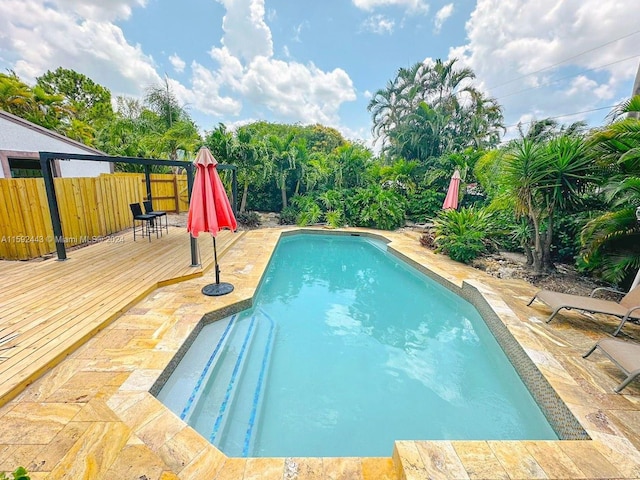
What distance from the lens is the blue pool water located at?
9.02 feet

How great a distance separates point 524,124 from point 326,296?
1303 centimetres

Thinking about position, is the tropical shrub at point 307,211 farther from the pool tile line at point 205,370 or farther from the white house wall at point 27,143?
the white house wall at point 27,143

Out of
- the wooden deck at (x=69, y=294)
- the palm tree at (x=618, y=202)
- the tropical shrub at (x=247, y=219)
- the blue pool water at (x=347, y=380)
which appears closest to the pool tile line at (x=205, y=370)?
the blue pool water at (x=347, y=380)

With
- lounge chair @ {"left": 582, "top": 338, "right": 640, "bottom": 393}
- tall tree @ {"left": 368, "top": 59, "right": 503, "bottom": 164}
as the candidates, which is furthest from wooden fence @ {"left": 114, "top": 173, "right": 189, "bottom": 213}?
lounge chair @ {"left": 582, "top": 338, "right": 640, "bottom": 393}

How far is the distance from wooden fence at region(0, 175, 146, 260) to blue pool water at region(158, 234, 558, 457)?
4615 mm

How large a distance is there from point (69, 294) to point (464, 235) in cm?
838

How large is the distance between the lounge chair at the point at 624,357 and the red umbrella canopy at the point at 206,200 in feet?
16.5

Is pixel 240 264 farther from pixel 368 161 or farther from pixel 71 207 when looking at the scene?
pixel 368 161

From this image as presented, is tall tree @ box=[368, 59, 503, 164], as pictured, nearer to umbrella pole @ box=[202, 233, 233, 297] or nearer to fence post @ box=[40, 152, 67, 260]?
umbrella pole @ box=[202, 233, 233, 297]

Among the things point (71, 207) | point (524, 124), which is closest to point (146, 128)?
point (71, 207)

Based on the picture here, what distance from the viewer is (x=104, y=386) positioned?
2.60 metres

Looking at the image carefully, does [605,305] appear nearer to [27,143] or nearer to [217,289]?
[217,289]

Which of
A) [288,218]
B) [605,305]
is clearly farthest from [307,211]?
[605,305]

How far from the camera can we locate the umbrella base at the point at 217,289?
474cm
